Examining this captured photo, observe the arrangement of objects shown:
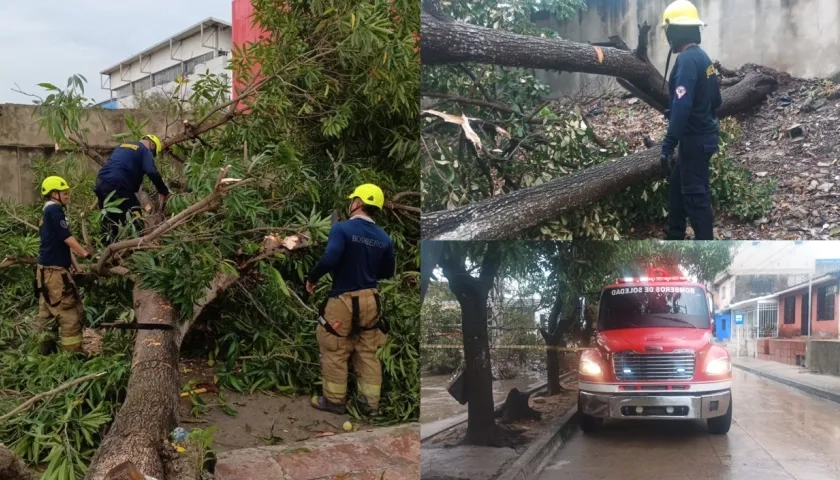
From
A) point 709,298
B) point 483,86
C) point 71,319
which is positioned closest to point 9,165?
point 71,319

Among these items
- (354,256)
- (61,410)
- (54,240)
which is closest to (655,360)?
(354,256)

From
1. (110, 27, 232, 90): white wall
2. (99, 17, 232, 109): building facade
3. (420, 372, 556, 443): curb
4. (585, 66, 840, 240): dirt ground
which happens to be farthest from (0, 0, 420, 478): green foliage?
(110, 27, 232, 90): white wall

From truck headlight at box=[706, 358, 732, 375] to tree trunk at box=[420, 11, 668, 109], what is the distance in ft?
2.49

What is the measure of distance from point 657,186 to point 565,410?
2.19 ft

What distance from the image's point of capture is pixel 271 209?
5441 millimetres

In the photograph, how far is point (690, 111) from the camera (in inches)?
70.0

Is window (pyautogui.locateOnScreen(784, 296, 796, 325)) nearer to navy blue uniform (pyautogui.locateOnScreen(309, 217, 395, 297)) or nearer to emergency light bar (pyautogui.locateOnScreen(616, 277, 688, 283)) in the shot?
emergency light bar (pyautogui.locateOnScreen(616, 277, 688, 283))

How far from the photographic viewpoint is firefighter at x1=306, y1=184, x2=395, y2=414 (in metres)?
4.62

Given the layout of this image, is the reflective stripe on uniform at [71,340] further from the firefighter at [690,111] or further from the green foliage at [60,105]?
the firefighter at [690,111]

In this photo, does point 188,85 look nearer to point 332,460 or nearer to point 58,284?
point 58,284

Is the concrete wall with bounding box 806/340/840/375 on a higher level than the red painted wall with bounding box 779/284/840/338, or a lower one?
lower

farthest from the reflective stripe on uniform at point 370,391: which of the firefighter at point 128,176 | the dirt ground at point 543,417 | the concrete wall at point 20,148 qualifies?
the concrete wall at point 20,148

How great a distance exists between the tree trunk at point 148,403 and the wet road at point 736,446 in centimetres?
229

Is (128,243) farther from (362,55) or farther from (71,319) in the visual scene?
(362,55)
